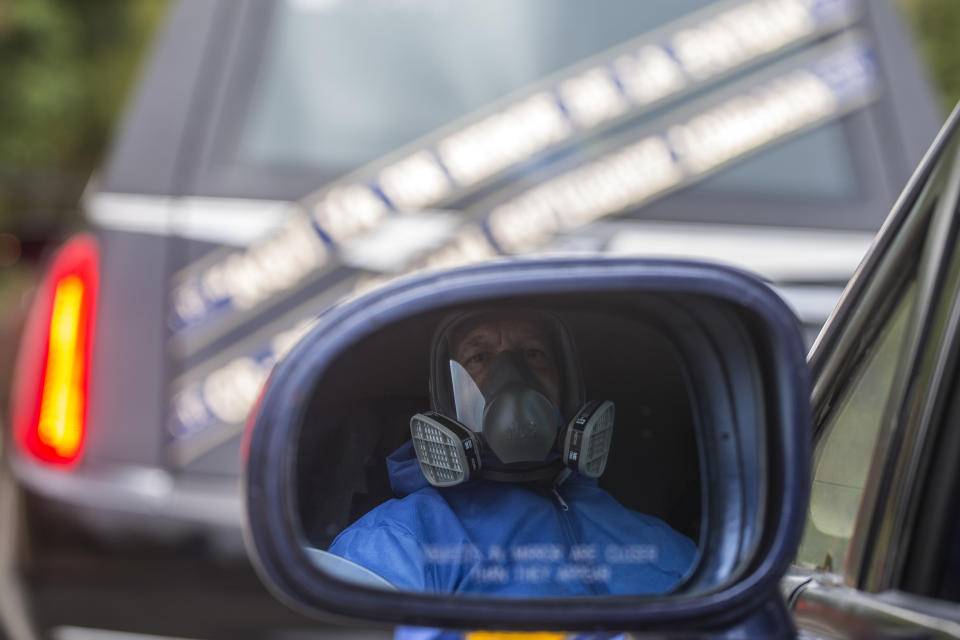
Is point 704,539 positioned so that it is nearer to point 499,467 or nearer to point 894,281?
point 499,467

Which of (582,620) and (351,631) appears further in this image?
(351,631)

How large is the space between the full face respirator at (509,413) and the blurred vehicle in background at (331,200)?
151cm

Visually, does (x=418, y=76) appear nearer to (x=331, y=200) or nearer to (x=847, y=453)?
(x=331, y=200)

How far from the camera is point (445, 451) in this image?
97 centimetres

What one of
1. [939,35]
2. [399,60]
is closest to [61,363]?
[399,60]

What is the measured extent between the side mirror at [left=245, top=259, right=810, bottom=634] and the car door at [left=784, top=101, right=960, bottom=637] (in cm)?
16

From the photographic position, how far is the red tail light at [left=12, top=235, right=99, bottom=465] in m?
2.56

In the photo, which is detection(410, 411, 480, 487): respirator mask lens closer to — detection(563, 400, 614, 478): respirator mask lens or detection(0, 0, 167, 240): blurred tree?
detection(563, 400, 614, 478): respirator mask lens

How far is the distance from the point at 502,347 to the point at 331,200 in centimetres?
167

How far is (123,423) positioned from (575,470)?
6.00 ft

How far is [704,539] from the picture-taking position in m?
1.01

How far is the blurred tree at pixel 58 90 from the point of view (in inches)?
647

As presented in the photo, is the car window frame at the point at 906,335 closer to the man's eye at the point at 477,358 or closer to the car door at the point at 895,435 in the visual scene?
the car door at the point at 895,435

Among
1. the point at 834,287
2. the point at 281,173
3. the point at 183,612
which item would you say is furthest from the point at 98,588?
the point at 834,287
